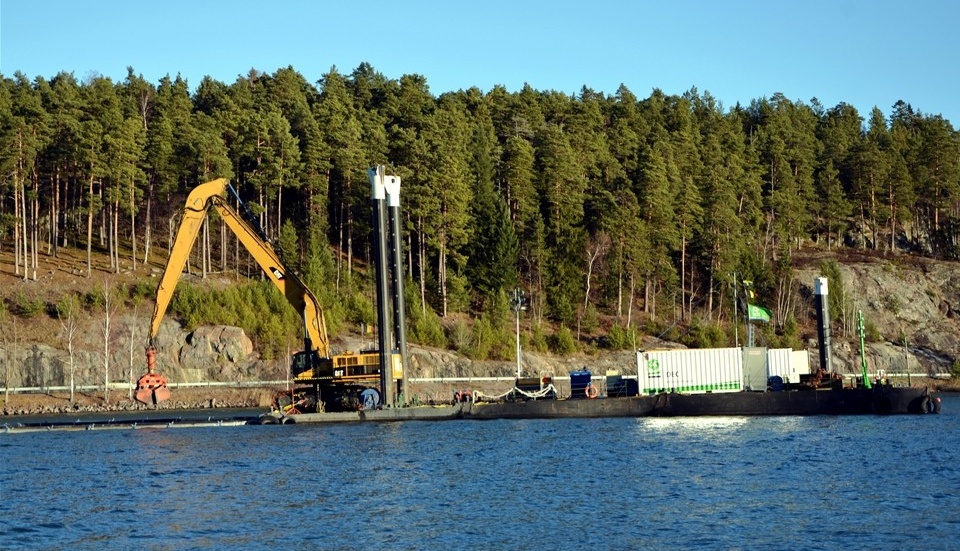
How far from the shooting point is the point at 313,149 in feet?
391

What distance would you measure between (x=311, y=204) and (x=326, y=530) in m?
86.3

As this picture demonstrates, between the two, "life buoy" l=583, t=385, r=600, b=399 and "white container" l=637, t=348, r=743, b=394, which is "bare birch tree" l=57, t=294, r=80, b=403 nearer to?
"life buoy" l=583, t=385, r=600, b=399

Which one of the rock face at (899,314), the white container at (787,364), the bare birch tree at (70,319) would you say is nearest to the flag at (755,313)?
the white container at (787,364)

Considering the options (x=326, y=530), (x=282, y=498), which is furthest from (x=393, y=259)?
(x=326, y=530)

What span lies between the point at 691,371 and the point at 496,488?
33.5 m

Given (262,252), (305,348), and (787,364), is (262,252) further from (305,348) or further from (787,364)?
(787,364)

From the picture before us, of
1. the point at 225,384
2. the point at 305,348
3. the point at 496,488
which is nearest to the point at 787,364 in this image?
the point at 305,348

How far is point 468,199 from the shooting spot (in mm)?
120312

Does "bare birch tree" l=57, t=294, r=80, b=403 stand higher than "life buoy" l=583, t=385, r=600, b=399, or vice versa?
"bare birch tree" l=57, t=294, r=80, b=403

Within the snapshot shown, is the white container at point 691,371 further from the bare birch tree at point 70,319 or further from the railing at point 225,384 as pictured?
the bare birch tree at point 70,319

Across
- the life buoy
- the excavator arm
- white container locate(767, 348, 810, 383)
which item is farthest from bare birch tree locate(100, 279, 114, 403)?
white container locate(767, 348, 810, 383)

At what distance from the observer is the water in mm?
34875

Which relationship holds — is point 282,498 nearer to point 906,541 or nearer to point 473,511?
point 473,511

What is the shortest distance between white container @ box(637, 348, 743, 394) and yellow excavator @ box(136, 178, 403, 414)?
16307 mm
